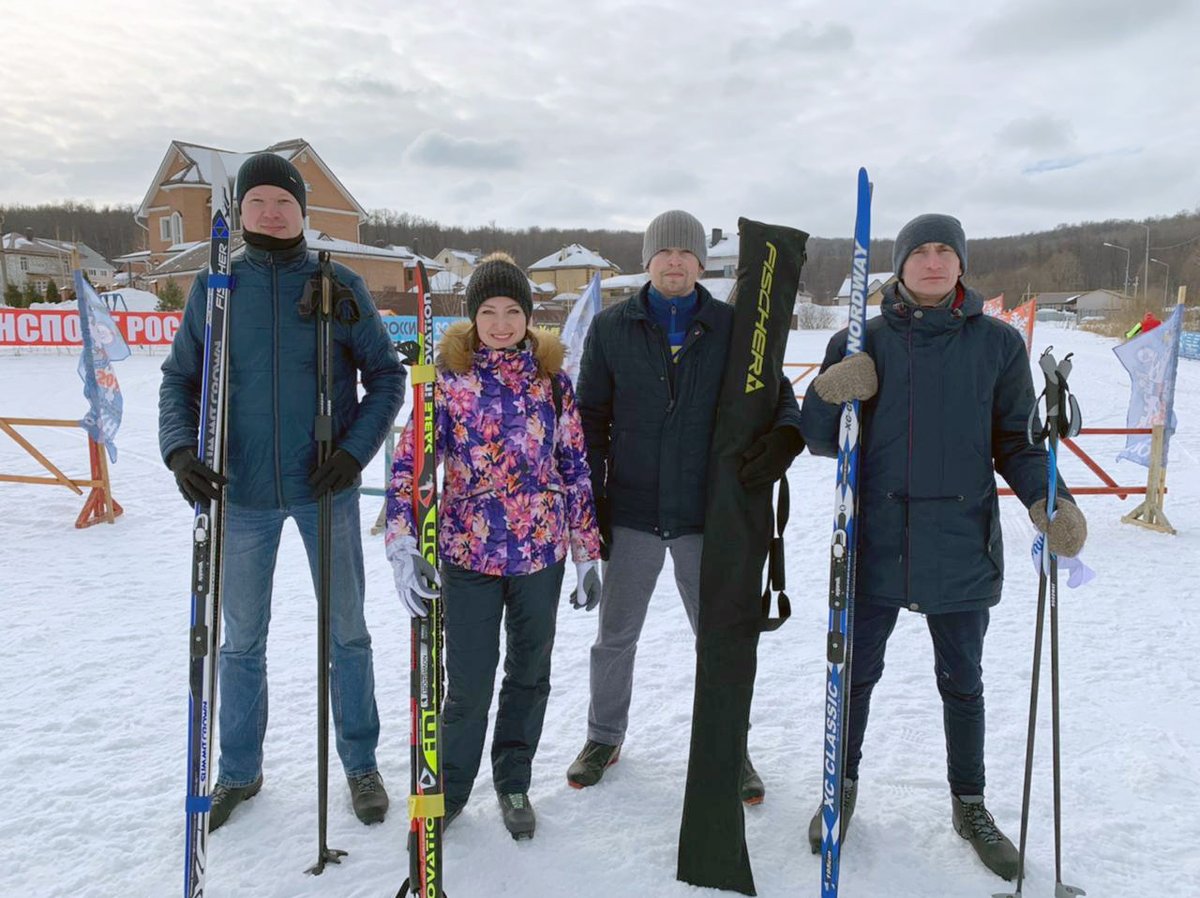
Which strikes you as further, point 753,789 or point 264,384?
point 753,789

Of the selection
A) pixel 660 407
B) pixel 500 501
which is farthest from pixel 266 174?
pixel 660 407

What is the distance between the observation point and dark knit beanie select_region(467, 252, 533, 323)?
8.41 feet

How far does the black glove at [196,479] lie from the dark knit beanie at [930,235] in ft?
7.58

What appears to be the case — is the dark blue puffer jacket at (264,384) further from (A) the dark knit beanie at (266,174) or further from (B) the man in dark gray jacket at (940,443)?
(B) the man in dark gray jacket at (940,443)

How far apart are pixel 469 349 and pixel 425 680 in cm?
108

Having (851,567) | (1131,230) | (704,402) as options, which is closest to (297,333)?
(704,402)

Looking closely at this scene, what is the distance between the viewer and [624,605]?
294 cm

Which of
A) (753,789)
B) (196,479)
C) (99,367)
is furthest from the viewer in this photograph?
(99,367)

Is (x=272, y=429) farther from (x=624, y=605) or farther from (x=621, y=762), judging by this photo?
(x=621, y=762)

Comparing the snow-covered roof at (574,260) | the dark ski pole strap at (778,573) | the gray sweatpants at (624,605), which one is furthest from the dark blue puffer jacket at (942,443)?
the snow-covered roof at (574,260)

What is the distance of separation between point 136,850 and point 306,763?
652mm

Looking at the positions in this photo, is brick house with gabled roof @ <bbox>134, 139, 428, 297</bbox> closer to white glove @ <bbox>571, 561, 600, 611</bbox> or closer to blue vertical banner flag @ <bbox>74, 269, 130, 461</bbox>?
blue vertical banner flag @ <bbox>74, 269, 130, 461</bbox>

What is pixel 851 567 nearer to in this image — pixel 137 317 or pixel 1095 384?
pixel 1095 384

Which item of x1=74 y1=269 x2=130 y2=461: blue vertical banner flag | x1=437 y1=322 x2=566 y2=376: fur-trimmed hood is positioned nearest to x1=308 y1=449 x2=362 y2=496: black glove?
x1=437 y1=322 x2=566 y2=376: fur-trimmed hood
